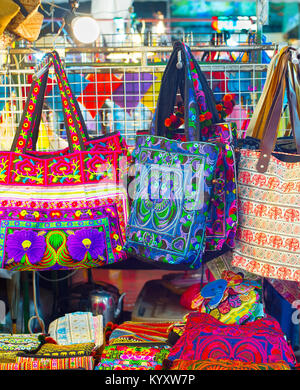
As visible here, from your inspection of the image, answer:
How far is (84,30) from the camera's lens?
12.2 ft

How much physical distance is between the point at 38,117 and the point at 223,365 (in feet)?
3.84

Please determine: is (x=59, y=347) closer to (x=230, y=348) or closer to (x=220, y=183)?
(x=230, y=348)

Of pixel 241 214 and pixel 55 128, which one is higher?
pixel 55 128

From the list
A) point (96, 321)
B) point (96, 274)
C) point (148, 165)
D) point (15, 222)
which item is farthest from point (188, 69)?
point (96, 274)

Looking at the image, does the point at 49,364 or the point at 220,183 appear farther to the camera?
the point at 220,183

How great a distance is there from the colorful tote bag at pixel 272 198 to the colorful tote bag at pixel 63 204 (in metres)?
0.48

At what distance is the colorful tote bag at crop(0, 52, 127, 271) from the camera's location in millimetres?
2014

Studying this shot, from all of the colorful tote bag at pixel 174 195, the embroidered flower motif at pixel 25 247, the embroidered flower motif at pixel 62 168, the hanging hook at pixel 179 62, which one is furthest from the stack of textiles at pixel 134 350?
the hanging hook at pixel 179 62

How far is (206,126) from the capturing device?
2025 mm

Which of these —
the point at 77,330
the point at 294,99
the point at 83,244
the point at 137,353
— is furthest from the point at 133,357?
the point at 294,99

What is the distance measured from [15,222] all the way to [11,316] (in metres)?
0.80

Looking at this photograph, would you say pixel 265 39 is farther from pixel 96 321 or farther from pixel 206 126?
pixel 96 321

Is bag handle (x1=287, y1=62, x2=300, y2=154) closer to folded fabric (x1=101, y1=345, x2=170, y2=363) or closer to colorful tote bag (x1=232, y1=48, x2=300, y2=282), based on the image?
colorful tote bag (x1=232, y1=48, x2=300, y2=282)
